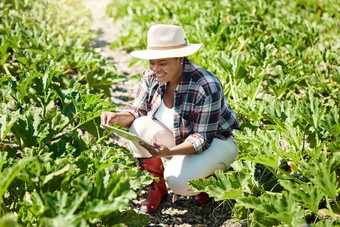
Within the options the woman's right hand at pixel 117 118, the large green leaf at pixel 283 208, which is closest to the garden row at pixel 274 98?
the large green leaf at pixel 283 208

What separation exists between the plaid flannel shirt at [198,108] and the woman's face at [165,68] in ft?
0.31

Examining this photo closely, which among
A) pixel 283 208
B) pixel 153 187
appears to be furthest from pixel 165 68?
pixel 283 208

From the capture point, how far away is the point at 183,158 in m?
2.97

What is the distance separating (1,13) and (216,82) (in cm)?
400

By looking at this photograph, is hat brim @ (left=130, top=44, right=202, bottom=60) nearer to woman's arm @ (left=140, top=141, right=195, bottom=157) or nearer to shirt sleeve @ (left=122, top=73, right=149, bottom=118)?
shirt sleeve @ (left=122, top=73, right=149, bottom=118)

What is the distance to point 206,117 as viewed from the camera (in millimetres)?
2887

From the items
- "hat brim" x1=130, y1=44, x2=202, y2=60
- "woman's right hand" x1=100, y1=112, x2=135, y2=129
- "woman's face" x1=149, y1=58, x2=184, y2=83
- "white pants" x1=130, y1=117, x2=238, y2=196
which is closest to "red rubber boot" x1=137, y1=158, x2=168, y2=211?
"white pants" x1=130, y1=117, x2=238, y2=196

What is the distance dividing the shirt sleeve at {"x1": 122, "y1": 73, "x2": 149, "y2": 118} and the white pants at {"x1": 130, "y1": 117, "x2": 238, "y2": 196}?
0.11 m

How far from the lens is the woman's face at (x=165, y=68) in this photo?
2820mm

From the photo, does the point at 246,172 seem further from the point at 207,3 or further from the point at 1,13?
the point at 207,3

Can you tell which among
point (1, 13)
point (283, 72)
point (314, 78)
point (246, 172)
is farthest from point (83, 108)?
point (1, 13)

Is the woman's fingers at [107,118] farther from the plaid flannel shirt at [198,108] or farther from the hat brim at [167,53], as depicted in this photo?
the hat brim at [167,53]

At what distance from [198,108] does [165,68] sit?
1.23 ft

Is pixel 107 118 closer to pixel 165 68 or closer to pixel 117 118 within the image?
pixel 117 118
